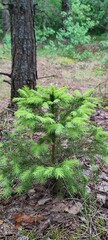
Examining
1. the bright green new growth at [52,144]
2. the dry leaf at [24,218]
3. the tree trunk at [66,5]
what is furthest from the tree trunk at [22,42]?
the tree trunk at [66,5]

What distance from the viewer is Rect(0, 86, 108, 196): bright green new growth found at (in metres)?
2.22

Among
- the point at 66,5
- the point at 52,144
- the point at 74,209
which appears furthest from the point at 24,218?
the point at 66,5

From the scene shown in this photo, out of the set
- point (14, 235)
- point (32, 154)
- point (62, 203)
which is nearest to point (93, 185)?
point (62, 203)

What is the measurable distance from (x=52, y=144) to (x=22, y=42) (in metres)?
2.66

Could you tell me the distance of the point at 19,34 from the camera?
15.1 ft

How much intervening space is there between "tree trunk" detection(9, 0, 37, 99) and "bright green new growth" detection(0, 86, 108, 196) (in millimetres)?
2332

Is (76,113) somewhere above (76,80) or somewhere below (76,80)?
above

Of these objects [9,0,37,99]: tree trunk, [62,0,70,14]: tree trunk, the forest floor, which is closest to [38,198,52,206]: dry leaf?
the forest floor

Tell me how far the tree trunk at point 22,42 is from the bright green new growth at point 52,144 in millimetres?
2332

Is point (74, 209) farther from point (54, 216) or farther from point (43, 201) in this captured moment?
point (43, 201)

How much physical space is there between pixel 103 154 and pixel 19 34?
9.35 ft

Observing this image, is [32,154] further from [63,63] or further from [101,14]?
[101,14]

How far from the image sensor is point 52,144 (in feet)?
7.86

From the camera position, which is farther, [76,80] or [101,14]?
[101,14]
